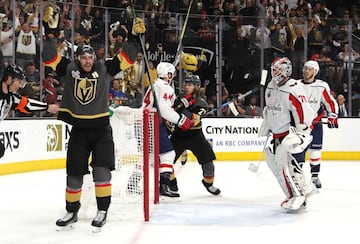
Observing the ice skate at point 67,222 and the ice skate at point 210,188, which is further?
the ice skate at point 210,188

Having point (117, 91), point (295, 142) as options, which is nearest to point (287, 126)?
point (295, 142)

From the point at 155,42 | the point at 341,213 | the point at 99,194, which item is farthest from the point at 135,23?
the point at 155,42

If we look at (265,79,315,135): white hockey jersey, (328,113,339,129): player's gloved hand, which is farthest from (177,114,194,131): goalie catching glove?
(328,113,339,129): player's gloved hand

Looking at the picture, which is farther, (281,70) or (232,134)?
(232,134)

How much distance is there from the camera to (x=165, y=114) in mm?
5211

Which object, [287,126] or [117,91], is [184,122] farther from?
[117,91]

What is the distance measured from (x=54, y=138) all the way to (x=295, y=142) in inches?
175

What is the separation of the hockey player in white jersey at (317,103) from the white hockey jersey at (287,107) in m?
1.38

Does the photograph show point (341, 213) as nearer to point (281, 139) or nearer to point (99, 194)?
point (281, 139)

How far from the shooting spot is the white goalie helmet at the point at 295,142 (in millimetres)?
4781

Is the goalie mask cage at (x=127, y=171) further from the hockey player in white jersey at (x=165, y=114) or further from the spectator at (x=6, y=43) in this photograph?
the spectator at (x=6, y=43)

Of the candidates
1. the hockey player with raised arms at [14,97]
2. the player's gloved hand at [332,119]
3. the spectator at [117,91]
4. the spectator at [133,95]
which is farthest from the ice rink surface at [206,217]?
the spectator at [133,95]

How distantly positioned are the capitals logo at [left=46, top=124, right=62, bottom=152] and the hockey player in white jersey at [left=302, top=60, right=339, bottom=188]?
11.5 ft

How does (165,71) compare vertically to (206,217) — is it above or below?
above
